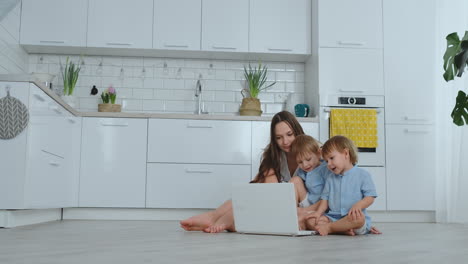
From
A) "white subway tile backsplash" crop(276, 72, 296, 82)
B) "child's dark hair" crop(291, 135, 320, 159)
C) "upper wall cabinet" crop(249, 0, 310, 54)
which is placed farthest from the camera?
"white subway tile backsplash" crop(276, 72, 296, 82)

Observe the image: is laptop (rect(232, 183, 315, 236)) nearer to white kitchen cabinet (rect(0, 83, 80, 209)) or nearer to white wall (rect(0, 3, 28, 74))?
white kitchen cabinet (rect(0, 83, 80, 209))

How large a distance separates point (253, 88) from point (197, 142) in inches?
31.6

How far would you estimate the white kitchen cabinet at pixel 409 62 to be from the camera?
4.79m

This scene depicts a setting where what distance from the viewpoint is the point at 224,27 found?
5008 mm

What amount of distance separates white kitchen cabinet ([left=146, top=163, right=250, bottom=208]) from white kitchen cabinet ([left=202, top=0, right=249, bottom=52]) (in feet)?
3.58

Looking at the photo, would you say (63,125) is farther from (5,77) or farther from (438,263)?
(438,263)

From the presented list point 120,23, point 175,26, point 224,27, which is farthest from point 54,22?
point 224,27

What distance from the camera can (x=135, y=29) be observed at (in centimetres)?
496

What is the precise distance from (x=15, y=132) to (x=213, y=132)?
1788 millimetres

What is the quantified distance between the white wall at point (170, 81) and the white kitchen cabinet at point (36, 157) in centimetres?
116

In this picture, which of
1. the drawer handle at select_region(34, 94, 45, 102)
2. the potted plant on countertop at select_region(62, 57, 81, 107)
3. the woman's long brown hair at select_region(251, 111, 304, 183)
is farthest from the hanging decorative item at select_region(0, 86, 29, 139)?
the potted plant on countertop at select_region(62, 57, 81, 107)

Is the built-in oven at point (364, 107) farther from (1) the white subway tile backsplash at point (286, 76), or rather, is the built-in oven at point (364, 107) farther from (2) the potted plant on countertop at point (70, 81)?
(2) the potted plant on countertop at point (70, 81)

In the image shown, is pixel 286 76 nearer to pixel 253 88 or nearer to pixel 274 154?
pixel 253 88

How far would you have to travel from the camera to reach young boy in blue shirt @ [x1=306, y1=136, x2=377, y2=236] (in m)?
2.79
